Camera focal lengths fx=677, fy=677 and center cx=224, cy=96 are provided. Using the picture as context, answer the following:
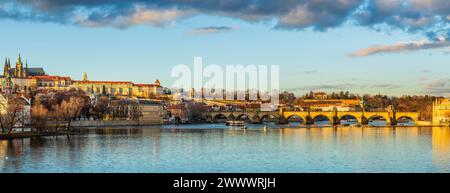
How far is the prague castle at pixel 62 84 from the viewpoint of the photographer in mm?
98375

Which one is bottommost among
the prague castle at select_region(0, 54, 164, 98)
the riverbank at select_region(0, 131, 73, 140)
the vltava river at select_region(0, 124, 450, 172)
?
the vltava river at select_region(0, 124, 450, 172)

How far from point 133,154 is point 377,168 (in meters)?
9.41

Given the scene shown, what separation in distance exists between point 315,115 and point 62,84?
158ft

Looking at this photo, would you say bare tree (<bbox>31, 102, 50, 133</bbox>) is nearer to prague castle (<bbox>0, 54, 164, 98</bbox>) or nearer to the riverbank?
the riverbank

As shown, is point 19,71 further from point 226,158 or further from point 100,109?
point 226,158

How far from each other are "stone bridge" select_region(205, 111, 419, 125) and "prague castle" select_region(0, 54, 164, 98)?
23214mm

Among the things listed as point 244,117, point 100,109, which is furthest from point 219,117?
point 100,109

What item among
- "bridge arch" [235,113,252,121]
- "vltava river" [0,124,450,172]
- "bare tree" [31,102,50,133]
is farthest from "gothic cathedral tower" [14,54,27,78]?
"vltava river" [0,124,450,172]

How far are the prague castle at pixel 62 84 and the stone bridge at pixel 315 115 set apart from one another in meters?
23.2

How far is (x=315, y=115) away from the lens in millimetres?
73812

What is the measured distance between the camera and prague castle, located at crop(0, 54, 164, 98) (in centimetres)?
9838

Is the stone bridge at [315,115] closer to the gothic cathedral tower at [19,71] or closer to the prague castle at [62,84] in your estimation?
the prague castle at [62,84]
